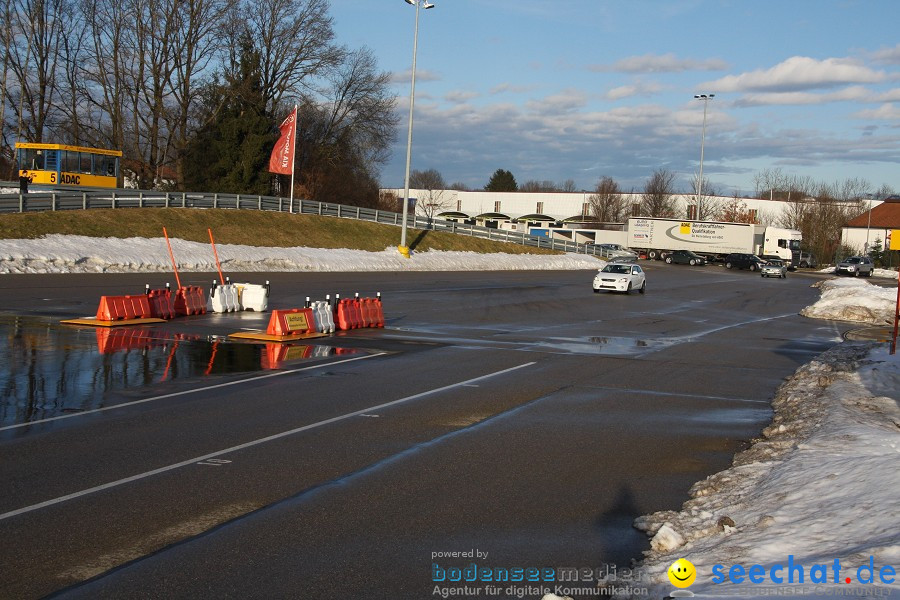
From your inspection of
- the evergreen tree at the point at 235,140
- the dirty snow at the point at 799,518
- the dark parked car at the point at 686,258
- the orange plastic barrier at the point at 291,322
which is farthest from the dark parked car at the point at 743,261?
the dirty snow at the point at 799,518

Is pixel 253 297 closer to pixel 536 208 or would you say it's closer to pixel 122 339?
pixel 122 339

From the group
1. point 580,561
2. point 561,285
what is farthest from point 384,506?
point 561,285

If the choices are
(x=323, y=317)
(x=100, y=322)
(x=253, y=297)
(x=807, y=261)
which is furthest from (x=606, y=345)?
(x=807, y=261)

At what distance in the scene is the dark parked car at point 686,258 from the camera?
263 feet

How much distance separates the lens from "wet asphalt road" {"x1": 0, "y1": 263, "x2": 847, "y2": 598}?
227 inches

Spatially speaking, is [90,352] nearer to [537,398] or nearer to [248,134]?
[537,398]

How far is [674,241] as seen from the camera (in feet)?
270

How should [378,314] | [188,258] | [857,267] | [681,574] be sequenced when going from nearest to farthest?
[681,574], [378,314], [188,258], [857,267]

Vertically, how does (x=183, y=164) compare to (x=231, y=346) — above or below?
above

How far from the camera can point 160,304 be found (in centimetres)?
2014

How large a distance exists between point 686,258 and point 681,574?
78.3 m

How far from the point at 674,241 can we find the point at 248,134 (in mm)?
42146

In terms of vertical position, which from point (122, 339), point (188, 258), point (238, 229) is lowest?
point (122, 339)

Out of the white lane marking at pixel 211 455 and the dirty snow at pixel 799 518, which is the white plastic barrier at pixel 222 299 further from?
the dirty snow at pixel 799 518
